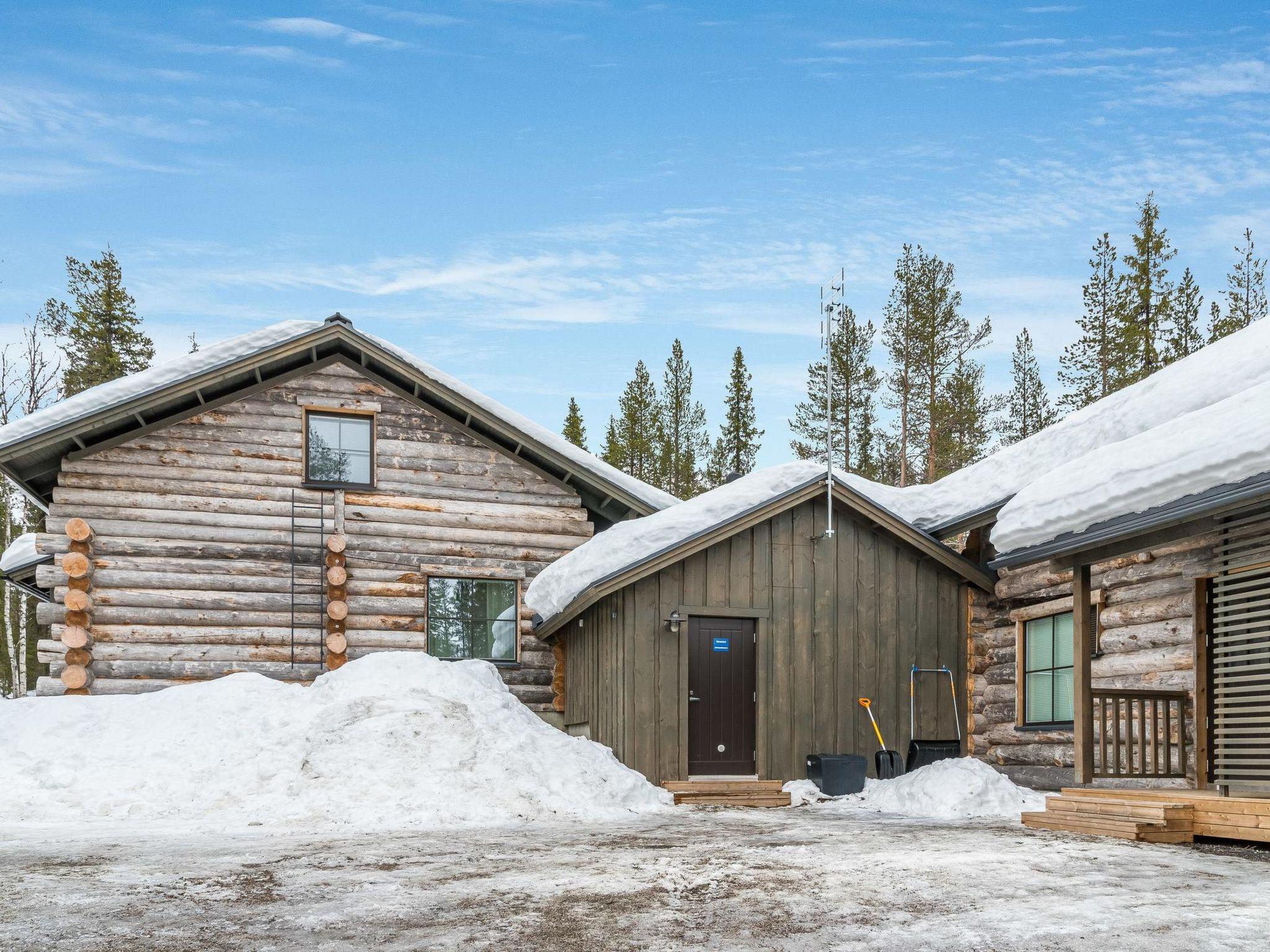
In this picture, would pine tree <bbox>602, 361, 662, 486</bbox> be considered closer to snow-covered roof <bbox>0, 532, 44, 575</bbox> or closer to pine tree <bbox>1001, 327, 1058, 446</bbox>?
pine tree <bbox>1001, 327, 1058, 446</bbox>

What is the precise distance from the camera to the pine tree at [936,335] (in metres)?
35.4

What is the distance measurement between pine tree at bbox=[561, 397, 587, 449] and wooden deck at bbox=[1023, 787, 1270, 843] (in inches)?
1501

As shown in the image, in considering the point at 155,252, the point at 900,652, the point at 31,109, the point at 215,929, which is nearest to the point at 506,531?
the point at 900,652

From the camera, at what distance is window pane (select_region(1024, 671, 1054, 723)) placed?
45.2 ft

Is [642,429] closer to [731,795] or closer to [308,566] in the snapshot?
[308,566]

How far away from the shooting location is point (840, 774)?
46.9ft

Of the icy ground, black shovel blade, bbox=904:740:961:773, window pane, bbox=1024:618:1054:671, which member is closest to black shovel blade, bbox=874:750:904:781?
black shovel blade, bbox=904:740:961:773

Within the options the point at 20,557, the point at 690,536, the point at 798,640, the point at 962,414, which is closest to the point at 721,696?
the point at 798,640

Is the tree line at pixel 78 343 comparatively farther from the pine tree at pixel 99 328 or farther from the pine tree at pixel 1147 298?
the pine tree at pixel 1147 298

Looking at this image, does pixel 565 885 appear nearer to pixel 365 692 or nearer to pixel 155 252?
pixel 365 692

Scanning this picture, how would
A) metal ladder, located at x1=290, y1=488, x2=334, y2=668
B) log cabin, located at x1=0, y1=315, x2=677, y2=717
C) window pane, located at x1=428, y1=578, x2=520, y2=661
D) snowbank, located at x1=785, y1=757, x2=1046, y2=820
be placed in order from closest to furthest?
snowbank, located at x1=785, y1=757, x2=1046, y2=820, log cabin, located at x1=0, y1=315, x2=677, y2=717, metal ladder, located at x1=290, y1=488, x2=334, y2=668, window pane, located at x1=428, y1=578, x2=520, y2=661

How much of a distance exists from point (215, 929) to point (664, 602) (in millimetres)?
9319

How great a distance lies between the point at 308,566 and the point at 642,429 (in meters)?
29.5

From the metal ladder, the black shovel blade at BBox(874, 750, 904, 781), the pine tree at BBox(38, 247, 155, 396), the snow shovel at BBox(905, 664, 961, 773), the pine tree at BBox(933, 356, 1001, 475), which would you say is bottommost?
the black shovel blade at BBox(874, 750, 904, 781)
